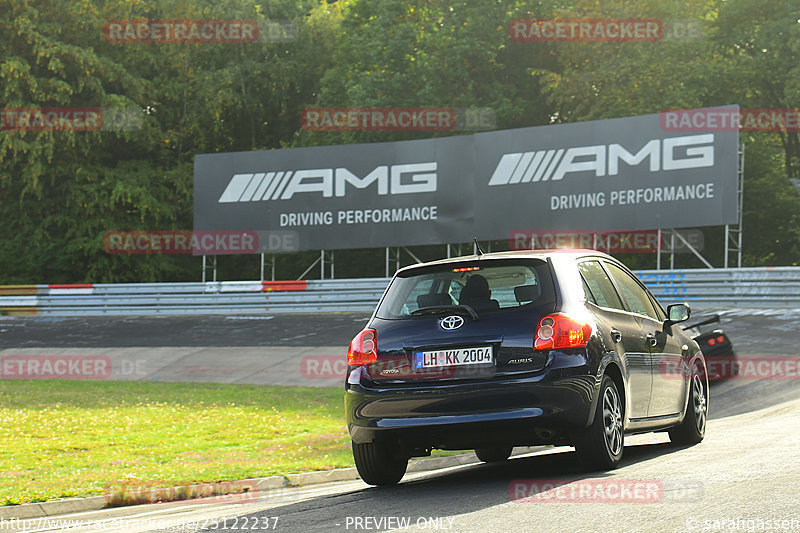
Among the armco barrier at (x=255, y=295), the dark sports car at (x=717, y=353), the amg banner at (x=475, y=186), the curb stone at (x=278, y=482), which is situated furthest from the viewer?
the amg banner at (x=475, y=186)

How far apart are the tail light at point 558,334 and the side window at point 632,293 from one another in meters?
1.40

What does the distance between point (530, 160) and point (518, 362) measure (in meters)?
22.5

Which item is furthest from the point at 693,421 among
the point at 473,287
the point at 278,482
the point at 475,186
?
the point at 475,186

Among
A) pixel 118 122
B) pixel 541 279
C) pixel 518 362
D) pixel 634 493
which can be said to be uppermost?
pixel 118 122

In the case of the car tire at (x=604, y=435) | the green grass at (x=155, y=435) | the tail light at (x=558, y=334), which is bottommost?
the green grass at (x=155, y=435)

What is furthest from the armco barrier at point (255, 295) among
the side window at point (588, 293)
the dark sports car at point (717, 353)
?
the side window at point (588, 293)

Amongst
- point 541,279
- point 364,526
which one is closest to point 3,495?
point 364,526

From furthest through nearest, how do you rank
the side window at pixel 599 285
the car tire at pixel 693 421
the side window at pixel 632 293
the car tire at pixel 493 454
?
the car tire at pixel 493 454 → the car tire at pixel 693 421 → the side window at pixel 632 293 → the side window at pixel 599 285

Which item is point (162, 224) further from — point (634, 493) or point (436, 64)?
point (634, 493)

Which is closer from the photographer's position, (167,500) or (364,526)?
(364,526)

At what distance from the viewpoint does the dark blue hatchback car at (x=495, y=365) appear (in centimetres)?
715

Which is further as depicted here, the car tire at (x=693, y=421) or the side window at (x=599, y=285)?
the car tire at (x=693, y=421)

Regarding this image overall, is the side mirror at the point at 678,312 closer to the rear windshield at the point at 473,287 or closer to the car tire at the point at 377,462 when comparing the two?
the rear windshield at the point at 473,287

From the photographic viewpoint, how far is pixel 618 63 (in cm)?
3944
